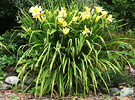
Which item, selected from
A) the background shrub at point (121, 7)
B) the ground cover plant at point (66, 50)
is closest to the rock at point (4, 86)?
the ground cover plant at point (66, 50)

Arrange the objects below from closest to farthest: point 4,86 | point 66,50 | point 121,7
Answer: point 66,50
point 4,86
point 121,7

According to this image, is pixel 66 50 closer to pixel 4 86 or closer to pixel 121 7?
pixel 4 86

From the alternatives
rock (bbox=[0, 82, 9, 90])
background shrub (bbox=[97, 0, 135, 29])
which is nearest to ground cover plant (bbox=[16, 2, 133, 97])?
rock (bbox=[0, 82, 9, 90])

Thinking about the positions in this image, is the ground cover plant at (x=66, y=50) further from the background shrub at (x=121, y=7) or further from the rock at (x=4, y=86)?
the background shrub at (x=121, y=7)

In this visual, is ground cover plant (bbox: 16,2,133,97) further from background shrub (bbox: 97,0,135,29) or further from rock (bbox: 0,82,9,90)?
background shrub (bbox: 97,0,135,29)

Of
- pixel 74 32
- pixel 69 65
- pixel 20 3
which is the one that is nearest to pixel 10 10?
pixel 20 3

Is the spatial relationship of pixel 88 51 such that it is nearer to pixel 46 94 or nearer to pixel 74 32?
pixel 74 32

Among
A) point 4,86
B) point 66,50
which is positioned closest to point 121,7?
point 66,50

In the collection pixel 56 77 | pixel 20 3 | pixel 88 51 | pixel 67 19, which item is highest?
pixel 20 3

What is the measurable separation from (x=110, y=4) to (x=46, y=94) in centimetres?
306

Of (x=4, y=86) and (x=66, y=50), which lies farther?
(x=4, y=86)

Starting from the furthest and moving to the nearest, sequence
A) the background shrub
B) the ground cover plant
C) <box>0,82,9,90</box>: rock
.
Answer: the background shrub
<box>0,82,9,90</box>: rock
the ground cover plant

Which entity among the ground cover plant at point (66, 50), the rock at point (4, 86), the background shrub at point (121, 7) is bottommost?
the rock at point (4, 86)

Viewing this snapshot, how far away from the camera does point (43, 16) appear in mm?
2824
